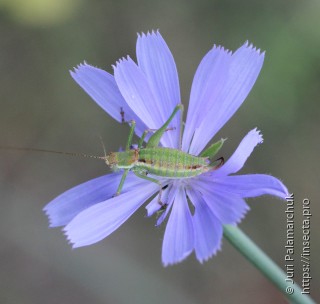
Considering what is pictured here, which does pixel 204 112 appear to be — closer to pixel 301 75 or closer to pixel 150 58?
pixel 150 58

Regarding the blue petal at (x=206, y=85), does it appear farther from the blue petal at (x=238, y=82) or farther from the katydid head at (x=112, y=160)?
the katydid head at (x=112, y=160)

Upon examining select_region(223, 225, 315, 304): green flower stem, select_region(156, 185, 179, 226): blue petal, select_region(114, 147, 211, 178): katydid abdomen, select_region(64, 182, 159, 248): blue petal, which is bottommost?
select_region(223, 225, 315, 304): green flower stem

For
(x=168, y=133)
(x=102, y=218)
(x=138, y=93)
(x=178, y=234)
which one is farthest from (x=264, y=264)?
(x=138, y=93)

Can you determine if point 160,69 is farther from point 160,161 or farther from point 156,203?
point 156,203

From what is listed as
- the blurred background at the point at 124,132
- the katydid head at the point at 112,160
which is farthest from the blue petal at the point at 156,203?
the blurred background at the point at 124,132

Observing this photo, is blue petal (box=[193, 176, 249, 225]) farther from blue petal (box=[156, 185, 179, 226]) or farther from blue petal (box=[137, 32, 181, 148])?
blue petal (box=[137, 32, 181, 148])

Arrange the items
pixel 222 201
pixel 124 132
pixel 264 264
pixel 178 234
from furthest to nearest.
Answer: pixel 124 132 → pixel 178 234 → pixel 222 201 → pixel 264 264

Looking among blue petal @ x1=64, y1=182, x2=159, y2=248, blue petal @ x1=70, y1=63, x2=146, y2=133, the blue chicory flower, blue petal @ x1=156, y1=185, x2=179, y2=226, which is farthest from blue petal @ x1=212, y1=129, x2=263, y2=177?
blue petal @ x1=70, y1=63, x2=146, y2=133
